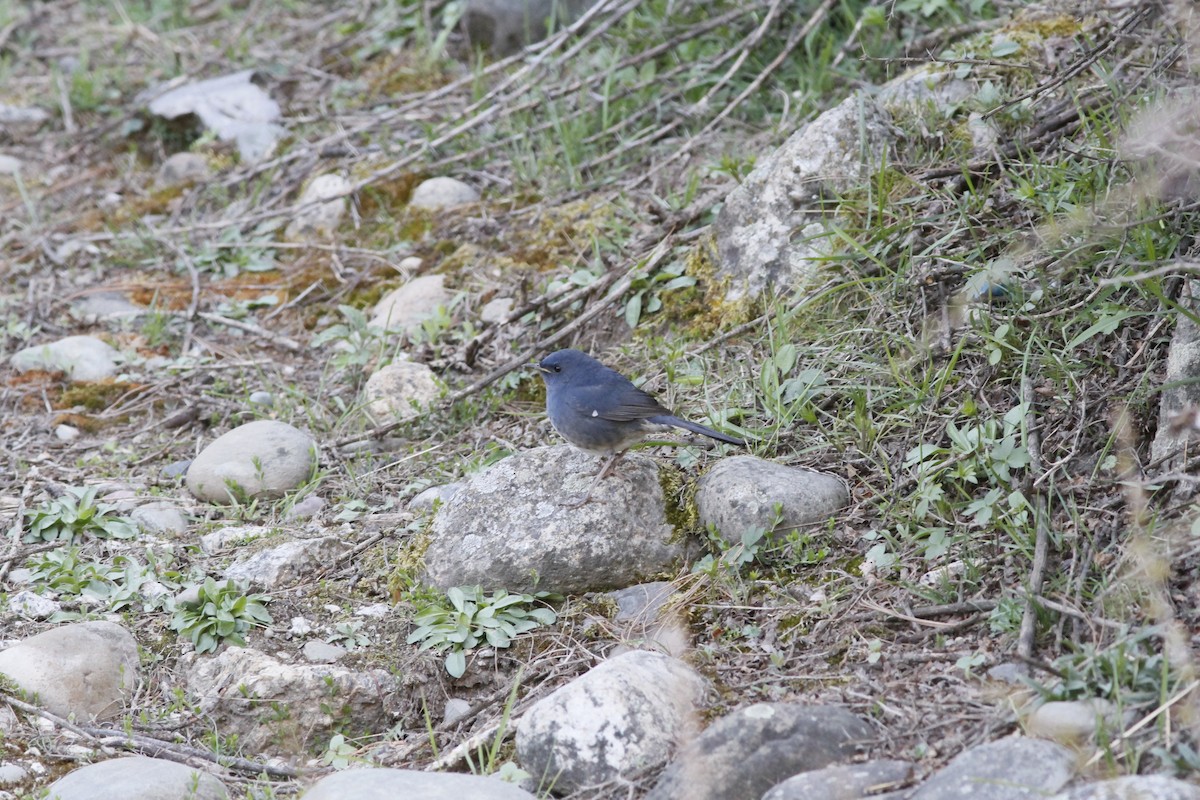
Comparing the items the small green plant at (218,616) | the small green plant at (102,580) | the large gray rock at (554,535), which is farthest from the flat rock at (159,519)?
the large gray rock at (554,535)

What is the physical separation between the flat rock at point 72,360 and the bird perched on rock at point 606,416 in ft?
8.81

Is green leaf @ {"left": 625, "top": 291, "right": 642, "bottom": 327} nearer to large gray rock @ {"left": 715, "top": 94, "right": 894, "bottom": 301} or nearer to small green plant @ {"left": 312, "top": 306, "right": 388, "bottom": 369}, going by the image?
large gray rock @ {"left": 715, "top": 94, "right": 894, "bottom": 301}

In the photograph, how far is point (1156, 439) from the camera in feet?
11.4

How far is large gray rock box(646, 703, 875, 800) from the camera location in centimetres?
279

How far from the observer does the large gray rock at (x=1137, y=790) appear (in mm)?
2355

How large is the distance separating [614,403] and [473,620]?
3.01ft

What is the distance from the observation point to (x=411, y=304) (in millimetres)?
5812

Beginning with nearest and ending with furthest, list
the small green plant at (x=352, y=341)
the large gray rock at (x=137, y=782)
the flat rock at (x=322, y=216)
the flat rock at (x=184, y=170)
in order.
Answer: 1. the large gray rock at (x=137, y=782)
2. the small green plant at (x=352, y=341)
3. the flat rock at (x=322, y=216)
4. the flat rock at (x=184, y=170)

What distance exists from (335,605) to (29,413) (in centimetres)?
242

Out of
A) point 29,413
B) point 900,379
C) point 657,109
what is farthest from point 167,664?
point 657,109

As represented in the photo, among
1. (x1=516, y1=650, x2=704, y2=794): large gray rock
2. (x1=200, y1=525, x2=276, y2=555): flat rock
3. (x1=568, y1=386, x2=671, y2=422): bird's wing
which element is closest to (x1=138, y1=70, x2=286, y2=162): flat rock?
(x1=200, y1=525, x2=276, y2=555): flat rock

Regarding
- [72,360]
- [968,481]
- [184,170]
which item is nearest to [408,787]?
[968,481]

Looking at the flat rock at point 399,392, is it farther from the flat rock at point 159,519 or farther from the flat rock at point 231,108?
the flat rock at point 231,108

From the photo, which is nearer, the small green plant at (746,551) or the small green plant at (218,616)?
the small green plant at (746,551)
